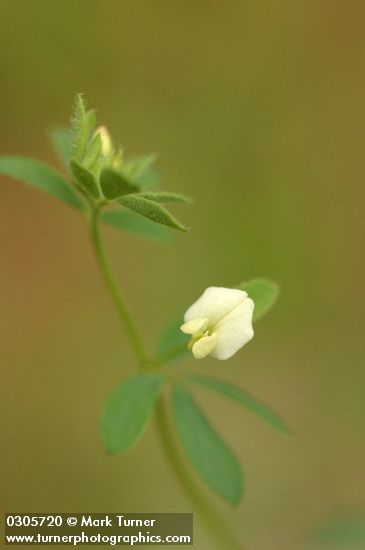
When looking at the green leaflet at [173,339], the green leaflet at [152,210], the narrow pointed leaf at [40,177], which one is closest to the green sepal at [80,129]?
the green leaflet at [152,210]

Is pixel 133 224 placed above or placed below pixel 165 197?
above

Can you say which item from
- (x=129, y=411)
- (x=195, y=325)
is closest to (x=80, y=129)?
(x=195, y=325)

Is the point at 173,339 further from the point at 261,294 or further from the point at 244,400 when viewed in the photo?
the point at 261,294

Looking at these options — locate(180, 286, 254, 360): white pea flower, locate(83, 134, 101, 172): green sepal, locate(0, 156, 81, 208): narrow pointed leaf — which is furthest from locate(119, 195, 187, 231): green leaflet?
locate(0, 156, 81, 208): narrow pointed leaf

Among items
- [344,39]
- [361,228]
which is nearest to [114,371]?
[361,228]

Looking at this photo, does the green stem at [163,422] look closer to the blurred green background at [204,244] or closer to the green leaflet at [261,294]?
the green leaflet at [261,294]

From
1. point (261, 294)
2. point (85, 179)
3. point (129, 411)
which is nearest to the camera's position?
point (85, 179)
